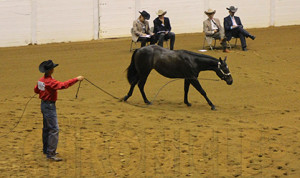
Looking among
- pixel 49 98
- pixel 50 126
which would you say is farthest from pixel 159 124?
pixel 49 98

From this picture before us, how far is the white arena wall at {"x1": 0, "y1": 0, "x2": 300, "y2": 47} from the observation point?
23.1m

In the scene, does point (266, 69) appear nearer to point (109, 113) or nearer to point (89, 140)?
point (109, 113)

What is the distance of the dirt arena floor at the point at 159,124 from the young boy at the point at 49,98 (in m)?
0.35

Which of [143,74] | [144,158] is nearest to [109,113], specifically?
[143,74]

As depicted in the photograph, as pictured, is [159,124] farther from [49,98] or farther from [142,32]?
[142,32]

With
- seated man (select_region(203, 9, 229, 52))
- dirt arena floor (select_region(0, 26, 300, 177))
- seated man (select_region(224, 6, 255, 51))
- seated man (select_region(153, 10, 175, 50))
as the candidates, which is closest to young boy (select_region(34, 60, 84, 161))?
dirt arena floor (select_region(0, 26, 300, 177))

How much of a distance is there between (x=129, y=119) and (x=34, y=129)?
213cm

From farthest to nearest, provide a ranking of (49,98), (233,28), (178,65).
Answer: (233,28), (178,65), (49,98)

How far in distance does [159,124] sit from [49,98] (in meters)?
3.29

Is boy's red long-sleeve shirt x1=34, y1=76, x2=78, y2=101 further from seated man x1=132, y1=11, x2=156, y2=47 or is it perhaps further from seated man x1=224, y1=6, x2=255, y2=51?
seated man x1=224, y1=6, x2=255, y2=51

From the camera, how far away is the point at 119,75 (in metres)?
17.8

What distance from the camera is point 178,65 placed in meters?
14.3

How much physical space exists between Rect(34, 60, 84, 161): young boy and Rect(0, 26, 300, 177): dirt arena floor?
1.15ft

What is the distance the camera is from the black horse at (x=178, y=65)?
14.2 m
